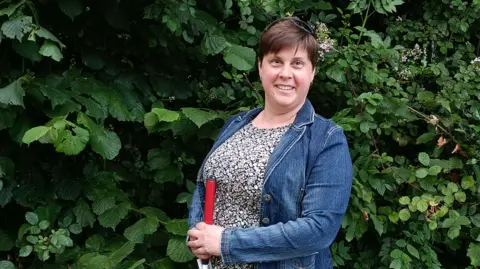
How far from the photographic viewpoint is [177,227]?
2.55 metres

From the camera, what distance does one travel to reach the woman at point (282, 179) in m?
1.67

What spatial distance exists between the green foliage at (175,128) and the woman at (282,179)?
69 centimetres

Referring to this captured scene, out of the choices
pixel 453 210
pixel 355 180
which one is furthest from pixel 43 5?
pixel 453 210

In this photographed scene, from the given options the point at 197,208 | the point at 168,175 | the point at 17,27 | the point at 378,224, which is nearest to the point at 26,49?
the point at 17,27

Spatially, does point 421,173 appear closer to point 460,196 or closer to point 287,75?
point 460,196

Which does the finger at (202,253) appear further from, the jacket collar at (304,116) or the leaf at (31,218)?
the leaf at (31,218)

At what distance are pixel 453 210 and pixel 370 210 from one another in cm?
36

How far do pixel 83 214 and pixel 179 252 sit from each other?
0.45m

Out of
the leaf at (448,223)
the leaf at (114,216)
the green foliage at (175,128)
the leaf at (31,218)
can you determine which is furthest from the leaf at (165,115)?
the leaf at (448,223)

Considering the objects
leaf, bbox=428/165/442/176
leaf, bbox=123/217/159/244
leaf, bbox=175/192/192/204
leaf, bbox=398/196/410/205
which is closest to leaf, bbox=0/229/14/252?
leaf, bbox=123/217/159/244

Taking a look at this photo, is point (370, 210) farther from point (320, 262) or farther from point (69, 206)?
point (69, 206)

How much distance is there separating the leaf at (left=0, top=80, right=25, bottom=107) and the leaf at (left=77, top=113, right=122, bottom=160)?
23 cm

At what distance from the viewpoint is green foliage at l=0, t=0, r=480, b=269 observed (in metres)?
2.54

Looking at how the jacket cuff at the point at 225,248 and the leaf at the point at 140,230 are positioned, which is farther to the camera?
the leaf at the point at 140,230
